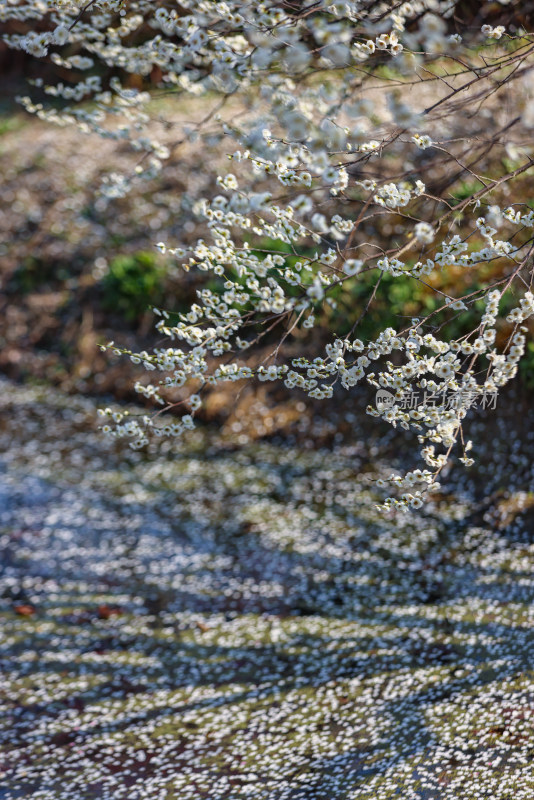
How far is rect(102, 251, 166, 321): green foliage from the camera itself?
22.9 ft

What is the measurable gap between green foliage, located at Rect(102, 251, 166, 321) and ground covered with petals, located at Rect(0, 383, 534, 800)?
1.84 m

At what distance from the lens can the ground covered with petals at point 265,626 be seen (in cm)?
289

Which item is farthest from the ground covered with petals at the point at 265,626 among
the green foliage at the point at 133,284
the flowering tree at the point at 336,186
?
the green foliage at the point at 133,284

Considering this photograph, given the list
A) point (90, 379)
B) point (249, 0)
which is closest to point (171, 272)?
point (90, 379)

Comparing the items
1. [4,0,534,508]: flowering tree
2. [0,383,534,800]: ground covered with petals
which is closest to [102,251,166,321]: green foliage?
[0,383,534,800]: ground covered with petals

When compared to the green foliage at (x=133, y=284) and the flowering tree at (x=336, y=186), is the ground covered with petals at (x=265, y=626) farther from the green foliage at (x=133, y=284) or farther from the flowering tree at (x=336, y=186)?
the green foliage at (x=133, y=284)

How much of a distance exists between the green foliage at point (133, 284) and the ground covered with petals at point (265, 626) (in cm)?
184

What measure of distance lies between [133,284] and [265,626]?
425cm

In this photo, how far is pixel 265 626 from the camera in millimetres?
3820

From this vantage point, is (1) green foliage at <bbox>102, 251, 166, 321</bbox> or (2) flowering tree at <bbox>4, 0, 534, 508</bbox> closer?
(2) flowering tree at <bbox>4, 0, 534, 508</bbox>

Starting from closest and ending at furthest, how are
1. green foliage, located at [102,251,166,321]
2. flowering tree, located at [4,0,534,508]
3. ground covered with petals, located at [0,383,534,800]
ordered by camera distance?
flowering tree, located at [4,0,534,508]
ground covered with petals, located at [0,383,534,800]
green foliage, located at [102,251,166,321]

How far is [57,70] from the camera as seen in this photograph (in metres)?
11.8

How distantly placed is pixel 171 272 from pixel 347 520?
11.2ft

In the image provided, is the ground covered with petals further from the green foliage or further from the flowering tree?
the green foliage
